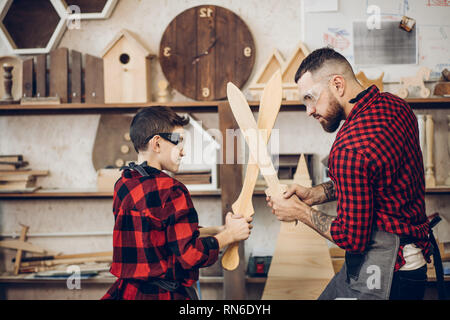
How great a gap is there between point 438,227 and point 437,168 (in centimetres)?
35

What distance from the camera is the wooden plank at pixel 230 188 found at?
2.31m

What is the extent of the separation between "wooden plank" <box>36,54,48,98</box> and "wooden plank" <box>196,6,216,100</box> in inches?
36.1

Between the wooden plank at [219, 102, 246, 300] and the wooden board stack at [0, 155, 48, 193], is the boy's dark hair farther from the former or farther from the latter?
the wooden board stack at [0, 155, 48, 193]

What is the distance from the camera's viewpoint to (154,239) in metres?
1.35

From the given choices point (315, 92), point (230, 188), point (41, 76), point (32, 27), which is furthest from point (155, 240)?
point (32, 27)

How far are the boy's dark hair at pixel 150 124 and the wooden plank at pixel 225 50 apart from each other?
3.65 ft

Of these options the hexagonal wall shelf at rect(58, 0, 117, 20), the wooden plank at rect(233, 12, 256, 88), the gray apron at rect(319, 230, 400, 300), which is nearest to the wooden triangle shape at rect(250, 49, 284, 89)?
the wooden plank at rect(233, 12, 256, 88)

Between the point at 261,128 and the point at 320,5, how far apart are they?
141 centimetres

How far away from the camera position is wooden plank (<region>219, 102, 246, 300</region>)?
2.31 meters

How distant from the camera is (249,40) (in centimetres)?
257

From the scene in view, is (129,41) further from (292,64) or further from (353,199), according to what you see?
(353,199)

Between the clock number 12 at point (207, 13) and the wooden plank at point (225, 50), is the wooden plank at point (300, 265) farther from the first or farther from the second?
the clock number 12 at point (207, 13)

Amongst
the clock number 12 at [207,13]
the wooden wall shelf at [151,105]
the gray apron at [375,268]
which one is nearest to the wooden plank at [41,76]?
the wooden wall shelf at [151,105]
